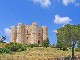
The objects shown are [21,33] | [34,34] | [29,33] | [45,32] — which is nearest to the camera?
[34,34]

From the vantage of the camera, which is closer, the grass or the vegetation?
the grass

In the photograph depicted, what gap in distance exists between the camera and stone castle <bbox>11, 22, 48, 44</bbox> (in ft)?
376

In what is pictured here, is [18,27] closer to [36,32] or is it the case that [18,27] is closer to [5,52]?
[36,32]

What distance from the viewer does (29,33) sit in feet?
380

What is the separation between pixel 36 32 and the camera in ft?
376

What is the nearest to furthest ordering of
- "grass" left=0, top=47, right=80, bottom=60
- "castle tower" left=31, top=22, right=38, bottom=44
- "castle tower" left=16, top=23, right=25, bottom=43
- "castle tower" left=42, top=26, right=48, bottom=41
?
"grass" left=0, top=47, right=80, bottom=60 → "castle tower" left=31, top=22, right=38, bottom=44 → "castle tower" left=16, top=23, right=25, bottom=43 → "castle tower" left=42, top=26, right=48, bottom=41

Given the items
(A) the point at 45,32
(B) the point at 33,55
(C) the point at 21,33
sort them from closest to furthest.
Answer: (B) the point at 33,55 < (C) the point at 21,33 < (A) the point at 45,32

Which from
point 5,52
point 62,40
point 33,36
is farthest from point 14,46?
point 33,36

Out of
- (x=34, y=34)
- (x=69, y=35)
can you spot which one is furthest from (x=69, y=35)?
(x=34, y=34)

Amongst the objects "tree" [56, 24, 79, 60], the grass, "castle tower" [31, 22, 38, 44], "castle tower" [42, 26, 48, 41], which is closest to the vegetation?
"tree" [56, 24, 79, 60]

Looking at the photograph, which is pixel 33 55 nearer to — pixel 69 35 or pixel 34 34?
pixel 69 35

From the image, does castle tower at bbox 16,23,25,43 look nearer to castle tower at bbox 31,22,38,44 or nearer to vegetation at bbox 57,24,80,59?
castle tower at bbox 31,22,38,44

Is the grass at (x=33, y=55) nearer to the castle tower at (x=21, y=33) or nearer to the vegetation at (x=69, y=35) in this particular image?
the vegetation at (x=69, y=35)

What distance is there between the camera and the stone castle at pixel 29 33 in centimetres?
11450
